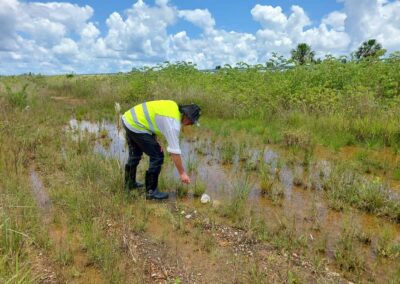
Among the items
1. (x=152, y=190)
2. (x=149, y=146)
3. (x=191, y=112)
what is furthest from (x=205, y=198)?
(x=191, y=112)

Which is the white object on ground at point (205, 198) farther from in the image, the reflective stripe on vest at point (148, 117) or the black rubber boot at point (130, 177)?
the reflective stripe on vest at point (148, 117)

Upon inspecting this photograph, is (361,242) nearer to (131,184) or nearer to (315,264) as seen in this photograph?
(315,264)

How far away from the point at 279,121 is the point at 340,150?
255 centimetres

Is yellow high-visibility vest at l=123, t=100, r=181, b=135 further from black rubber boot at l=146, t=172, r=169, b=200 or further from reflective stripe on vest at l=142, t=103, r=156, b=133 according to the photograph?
black rubber boot at l=146, t=172, r=169, b=200

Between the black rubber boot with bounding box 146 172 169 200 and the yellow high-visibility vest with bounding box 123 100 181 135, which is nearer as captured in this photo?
the yellow high-visibility vest with bounding box 123 100 181 135

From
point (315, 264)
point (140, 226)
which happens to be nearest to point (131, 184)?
point (140, 226)

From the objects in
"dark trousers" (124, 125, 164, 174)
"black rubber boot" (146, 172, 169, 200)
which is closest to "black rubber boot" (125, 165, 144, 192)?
"dark trousers" (124, 125, 164, 174)

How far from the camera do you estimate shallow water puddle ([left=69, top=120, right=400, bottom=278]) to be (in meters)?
3.96

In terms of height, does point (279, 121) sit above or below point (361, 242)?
above

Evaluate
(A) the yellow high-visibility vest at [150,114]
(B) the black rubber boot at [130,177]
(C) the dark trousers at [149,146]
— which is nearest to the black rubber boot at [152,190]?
(C) the dark trousers at [149,146]

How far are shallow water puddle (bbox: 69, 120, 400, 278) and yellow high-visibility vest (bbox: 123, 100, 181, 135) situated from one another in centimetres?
148

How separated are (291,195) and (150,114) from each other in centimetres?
258

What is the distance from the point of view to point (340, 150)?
7.34m

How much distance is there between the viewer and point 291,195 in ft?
16.9
